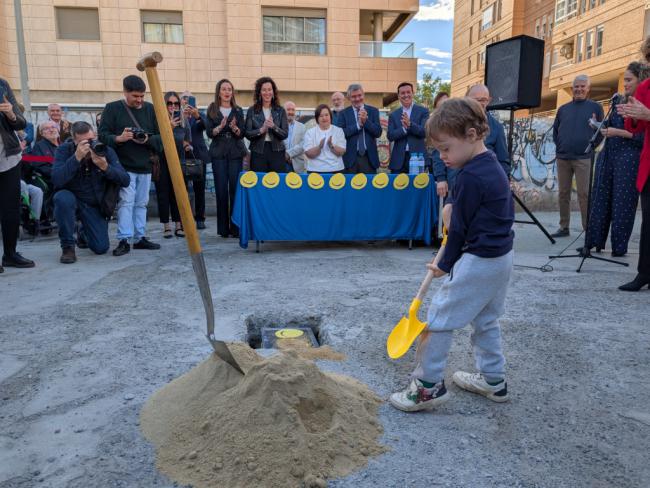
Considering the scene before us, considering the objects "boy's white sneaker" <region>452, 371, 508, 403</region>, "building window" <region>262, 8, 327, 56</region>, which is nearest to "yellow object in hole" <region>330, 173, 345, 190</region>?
"boy's white sneaker" <region>452, 371, 508, 403</region>

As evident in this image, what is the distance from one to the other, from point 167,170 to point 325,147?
2075 millimetres

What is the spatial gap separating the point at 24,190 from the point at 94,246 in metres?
1.95

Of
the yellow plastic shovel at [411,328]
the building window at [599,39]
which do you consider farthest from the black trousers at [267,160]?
the building window at [599,39]

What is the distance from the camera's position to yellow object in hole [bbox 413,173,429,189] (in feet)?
19.9

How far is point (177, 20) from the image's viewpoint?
1934 cm


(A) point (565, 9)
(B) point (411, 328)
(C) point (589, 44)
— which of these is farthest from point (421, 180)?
(A) point (565, 9)

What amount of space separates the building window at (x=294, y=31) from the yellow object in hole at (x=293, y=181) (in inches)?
610

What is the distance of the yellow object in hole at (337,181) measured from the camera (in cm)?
597

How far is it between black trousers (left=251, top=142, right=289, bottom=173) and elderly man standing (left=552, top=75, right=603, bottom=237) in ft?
12.4

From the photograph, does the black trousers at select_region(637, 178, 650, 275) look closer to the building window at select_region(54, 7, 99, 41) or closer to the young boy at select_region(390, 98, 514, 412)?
the young boy at select_region(390, 98, 514, 412)

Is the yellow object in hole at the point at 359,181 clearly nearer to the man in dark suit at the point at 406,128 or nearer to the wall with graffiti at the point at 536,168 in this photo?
the man in dark suit at the point at 406,128

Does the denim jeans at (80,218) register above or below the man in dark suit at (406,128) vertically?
below

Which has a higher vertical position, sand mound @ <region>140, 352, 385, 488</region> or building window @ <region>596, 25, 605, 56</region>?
building window @ <region>596, 25, 605, 56</region>

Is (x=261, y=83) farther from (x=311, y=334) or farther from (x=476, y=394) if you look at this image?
(x=476, y=394)
